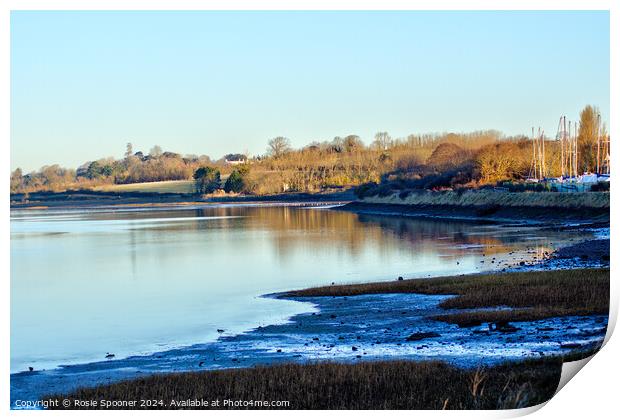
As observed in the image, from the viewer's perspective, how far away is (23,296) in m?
24.4

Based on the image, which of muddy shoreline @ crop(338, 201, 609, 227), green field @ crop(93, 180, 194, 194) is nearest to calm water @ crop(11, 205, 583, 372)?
muddy shoreline @ crop(338, 201, 609, 227)

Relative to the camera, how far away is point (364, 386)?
11.1m

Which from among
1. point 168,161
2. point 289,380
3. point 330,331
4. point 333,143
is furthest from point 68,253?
point 333,143

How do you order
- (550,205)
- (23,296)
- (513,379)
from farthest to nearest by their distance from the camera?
(550,205), (23,296), (513,379)

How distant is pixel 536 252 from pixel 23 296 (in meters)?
17.5

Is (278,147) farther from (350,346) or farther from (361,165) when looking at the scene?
(350,346)

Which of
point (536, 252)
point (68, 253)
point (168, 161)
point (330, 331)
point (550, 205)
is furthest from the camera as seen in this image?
point (168, 161)

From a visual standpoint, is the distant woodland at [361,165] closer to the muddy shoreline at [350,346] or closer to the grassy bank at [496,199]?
the grassy bank at [496,199]

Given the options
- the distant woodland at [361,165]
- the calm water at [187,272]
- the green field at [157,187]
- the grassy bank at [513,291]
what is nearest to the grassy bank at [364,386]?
the calm water at [187,272]

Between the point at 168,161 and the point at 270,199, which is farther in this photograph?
the point at 270,199

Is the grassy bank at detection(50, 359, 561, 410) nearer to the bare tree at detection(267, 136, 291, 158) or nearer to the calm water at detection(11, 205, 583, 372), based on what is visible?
the calm water at detection(11, 205, 583, 372)

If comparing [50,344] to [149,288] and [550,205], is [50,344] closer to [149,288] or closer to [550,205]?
[149,288]

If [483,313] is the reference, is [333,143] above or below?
above

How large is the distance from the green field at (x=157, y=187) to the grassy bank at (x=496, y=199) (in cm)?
2377
